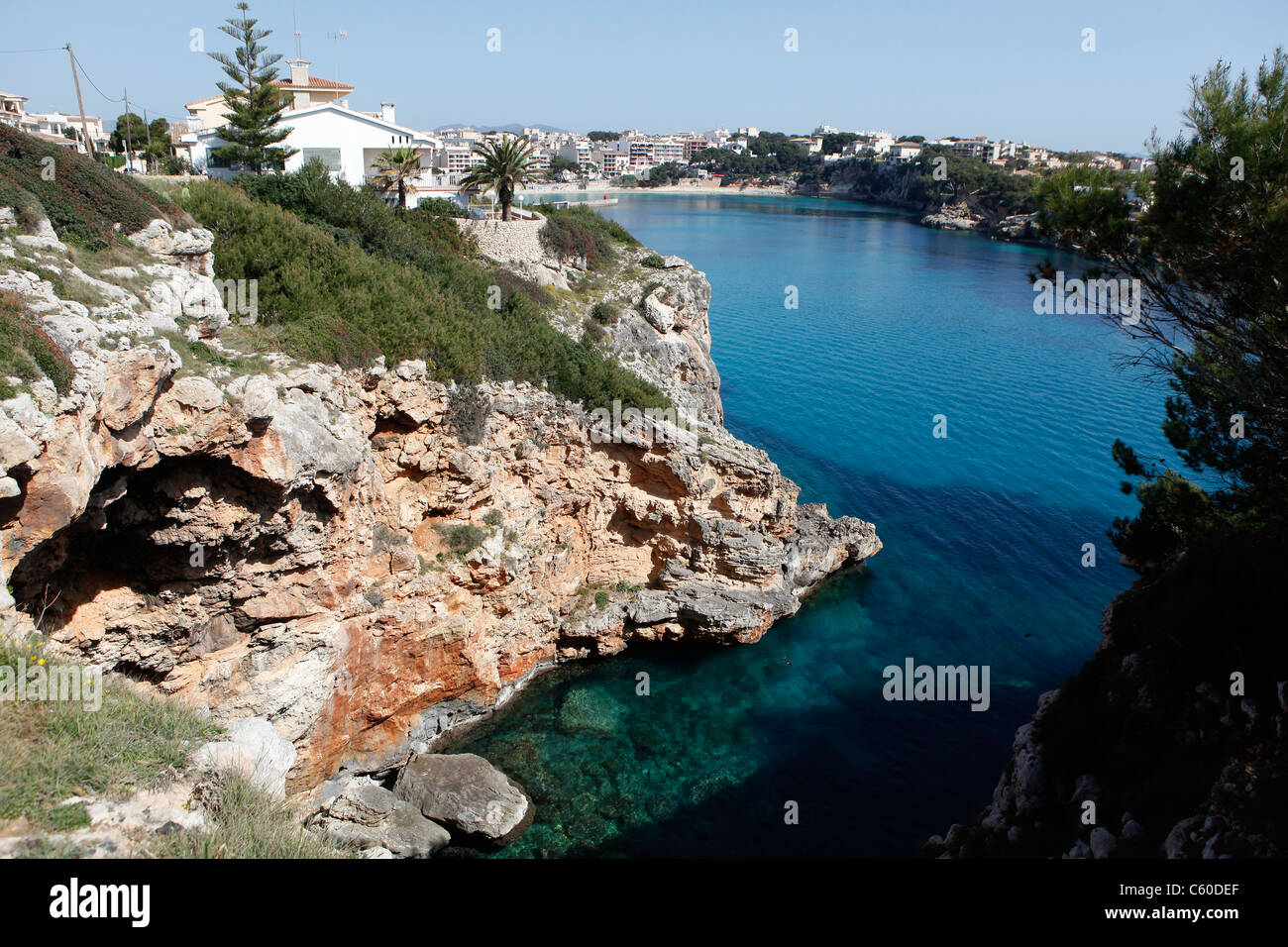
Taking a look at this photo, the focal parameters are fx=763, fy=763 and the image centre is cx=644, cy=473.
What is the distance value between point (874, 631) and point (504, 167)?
22.1 meters

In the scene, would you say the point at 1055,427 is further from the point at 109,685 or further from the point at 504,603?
the point at 109,685

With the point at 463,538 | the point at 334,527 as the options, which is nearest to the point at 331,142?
the point at 463,538

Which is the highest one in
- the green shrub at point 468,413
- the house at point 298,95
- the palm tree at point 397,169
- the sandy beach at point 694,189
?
the sandy beach at point 694,189

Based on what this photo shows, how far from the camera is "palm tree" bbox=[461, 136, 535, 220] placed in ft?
98.3

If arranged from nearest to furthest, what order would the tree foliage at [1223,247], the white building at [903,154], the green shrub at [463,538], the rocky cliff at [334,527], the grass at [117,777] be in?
the grass at [117,777] < the tree foliage at [1223,247] < the rocky cliff at [334,527] < the green shrub at [463,538] < the white building at [903,154]

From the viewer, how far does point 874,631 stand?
75.2ft

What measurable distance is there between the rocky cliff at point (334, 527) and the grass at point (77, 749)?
2027 mm

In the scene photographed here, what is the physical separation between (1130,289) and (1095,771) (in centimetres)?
790

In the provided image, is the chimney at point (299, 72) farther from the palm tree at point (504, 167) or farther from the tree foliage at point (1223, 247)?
the tree foliage at point (1223, 247)

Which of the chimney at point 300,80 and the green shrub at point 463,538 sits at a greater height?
the chimney at point 300,80

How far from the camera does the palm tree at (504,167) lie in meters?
30.0

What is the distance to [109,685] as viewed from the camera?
976cm

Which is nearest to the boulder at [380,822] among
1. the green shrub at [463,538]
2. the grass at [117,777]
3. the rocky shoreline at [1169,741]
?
the green shrub at [463,538]
